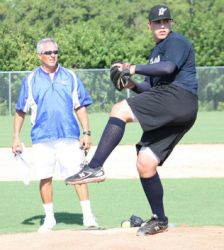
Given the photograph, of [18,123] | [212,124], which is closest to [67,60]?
[212,124]

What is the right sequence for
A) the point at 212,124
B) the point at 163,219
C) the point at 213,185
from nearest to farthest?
the point at 163,219, the point at 213,185, the point at 212,124

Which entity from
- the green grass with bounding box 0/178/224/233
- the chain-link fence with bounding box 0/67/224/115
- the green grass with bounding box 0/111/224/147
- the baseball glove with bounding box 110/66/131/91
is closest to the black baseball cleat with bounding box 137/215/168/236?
the baseball glove with bounding box 110/66/131/91

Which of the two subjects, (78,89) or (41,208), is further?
(41,208)

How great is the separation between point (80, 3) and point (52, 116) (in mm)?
69266

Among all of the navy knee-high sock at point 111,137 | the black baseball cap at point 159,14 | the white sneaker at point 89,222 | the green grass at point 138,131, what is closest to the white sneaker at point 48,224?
the white sneaker at point 89,222

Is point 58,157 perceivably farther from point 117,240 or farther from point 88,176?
point 117,240

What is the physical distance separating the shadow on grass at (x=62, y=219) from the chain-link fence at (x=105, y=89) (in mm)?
25908

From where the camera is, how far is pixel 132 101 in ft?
26.6

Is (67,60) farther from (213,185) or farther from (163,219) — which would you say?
(163,219)

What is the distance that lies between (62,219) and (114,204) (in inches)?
49.2

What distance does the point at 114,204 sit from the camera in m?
12.0

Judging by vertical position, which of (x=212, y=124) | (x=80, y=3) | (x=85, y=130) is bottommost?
(x=212, y=124)

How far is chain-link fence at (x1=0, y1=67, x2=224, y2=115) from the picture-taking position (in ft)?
121

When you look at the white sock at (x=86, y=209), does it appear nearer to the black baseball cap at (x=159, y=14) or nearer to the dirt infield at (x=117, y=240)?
the dirt infield at (x=117, y=240)
